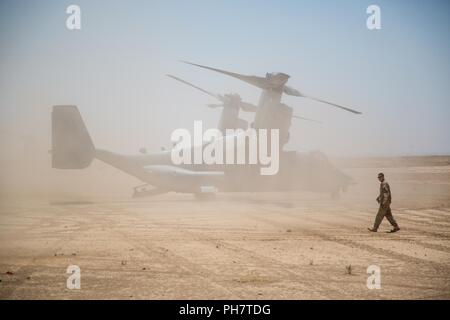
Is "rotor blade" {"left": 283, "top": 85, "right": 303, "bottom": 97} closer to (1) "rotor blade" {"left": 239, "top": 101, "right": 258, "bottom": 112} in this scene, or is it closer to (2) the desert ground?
(1) "rotor blade" {"left": 239, "top": 101, "right": 258, "bottom": 112}

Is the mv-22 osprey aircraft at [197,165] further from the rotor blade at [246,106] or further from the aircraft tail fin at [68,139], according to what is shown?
the rotor blade at [246,106]

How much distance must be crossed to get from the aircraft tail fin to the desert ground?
21.4ft

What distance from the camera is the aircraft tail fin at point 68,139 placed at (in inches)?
872

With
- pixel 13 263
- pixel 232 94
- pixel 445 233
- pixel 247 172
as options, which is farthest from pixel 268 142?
pixel 13 263

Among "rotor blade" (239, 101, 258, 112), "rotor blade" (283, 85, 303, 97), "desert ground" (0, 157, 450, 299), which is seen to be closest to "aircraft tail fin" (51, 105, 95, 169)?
"desert ground" (0, 157, 450, 299)

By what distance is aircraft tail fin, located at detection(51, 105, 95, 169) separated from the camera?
72.7ft

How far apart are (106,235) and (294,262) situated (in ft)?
20.5

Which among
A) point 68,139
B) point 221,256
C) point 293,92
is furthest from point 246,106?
point 221,256

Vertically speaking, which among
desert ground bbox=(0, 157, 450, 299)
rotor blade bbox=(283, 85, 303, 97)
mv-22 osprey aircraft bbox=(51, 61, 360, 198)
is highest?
rotor blade bbox=(283, 85, 303, 97)

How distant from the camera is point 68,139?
2225 cm

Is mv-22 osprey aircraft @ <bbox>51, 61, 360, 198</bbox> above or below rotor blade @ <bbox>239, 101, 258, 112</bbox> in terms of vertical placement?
below

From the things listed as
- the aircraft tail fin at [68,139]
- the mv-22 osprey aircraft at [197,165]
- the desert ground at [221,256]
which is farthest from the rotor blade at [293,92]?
the aircraft tail fin at [68,139]
